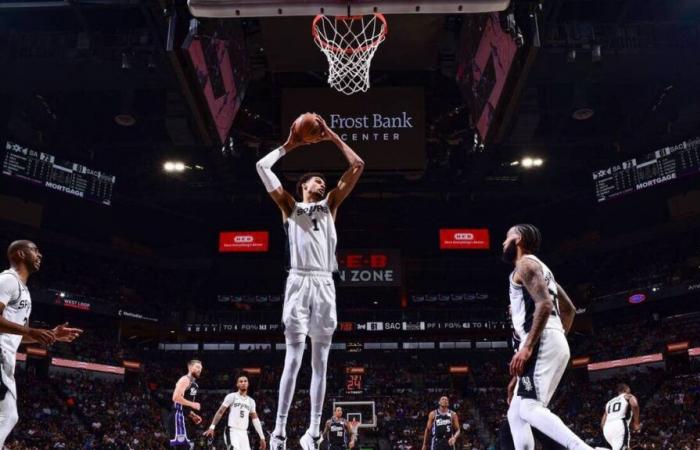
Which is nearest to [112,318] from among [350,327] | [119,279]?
[119,279]

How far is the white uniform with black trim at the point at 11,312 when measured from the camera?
5.18m

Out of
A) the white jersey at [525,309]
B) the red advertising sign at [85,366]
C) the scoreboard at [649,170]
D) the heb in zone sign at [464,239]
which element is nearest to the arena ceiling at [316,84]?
the scoreboard at [649,170]

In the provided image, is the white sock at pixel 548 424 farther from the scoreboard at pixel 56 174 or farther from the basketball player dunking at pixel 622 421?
the scoreboard at pixel 56 174

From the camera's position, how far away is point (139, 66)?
544 inches

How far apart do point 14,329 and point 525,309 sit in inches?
155

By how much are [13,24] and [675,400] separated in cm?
2784

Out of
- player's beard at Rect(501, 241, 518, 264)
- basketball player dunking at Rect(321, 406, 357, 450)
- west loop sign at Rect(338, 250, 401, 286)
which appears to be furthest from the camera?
west loop sign at Rect(338, 250, 401, 286)

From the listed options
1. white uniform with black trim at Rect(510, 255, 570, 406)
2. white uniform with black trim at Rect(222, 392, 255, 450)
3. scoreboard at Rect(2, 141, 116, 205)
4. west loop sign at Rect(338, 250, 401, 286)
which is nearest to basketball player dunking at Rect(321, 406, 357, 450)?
white uniform with black trim at Rect(222, 392, 255, 450)

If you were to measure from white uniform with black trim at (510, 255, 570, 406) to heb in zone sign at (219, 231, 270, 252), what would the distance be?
2523cm

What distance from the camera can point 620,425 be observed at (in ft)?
38.0

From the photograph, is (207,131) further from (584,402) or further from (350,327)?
(584,402)

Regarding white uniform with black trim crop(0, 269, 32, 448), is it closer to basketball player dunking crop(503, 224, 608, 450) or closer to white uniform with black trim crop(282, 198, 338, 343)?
white uniform with black trim crop(282, 198, 338, 343)

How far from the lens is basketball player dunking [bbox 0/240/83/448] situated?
4973mm

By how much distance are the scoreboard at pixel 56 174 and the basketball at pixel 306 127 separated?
57.2 ft
